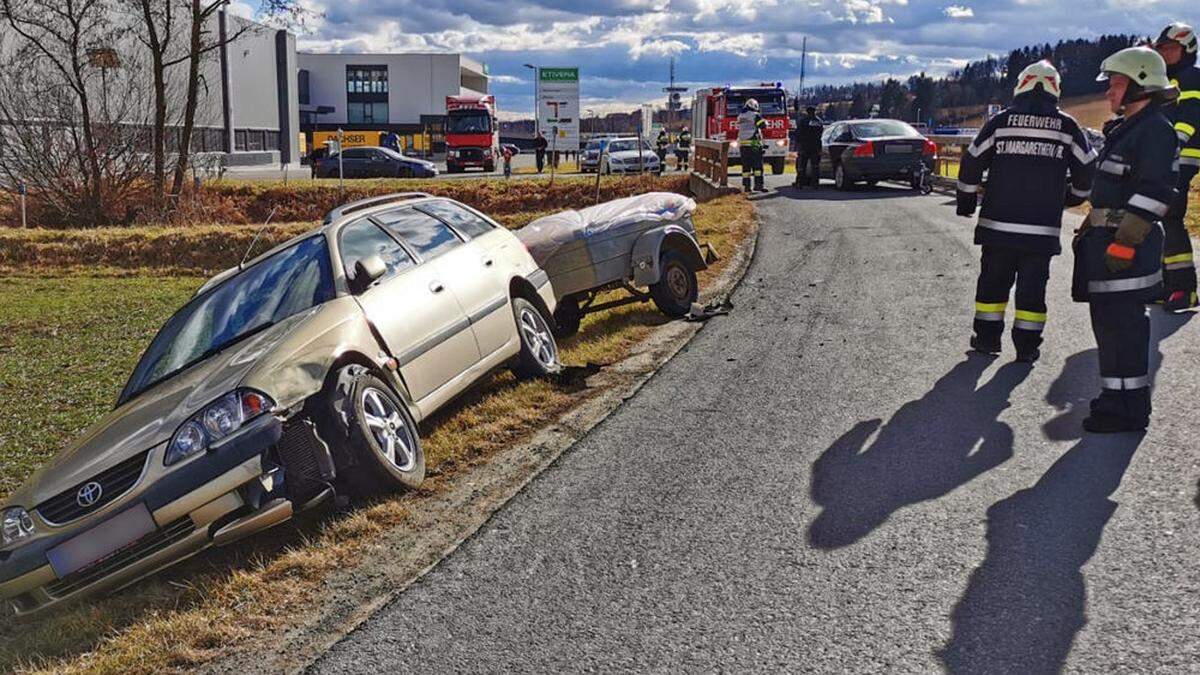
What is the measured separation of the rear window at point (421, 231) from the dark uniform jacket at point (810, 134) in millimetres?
16111

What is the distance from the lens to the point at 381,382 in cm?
551

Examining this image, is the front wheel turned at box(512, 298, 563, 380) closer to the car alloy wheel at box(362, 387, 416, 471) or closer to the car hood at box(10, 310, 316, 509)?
the car alloy wheel at box(362, 387, 416, 471)

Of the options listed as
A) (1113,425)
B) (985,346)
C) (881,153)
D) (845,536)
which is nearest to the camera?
(845,536)

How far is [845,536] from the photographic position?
14.7 feet

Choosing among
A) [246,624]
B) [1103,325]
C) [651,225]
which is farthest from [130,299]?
[1103,325]

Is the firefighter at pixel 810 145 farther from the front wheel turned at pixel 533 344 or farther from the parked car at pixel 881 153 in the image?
→ the front wheel turned at pixel 533 344

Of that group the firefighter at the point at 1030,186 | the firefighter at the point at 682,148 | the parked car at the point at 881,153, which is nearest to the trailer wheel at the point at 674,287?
the firefighter at the point at 1030,186

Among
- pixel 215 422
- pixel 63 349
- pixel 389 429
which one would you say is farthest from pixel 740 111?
pixel 215 422

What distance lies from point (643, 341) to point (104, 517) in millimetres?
5208

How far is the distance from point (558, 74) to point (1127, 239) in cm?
4545

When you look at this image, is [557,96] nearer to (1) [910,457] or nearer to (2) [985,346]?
(2) [985,346]

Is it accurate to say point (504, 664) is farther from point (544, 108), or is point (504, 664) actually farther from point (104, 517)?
point (544, 108)

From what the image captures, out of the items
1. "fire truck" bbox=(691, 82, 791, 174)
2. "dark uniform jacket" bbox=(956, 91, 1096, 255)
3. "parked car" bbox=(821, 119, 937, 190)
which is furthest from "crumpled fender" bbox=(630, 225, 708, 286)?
"fire truck" bbox=(691, 82, 791, 174)

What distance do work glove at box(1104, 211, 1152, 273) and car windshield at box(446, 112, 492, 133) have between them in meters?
42.6
